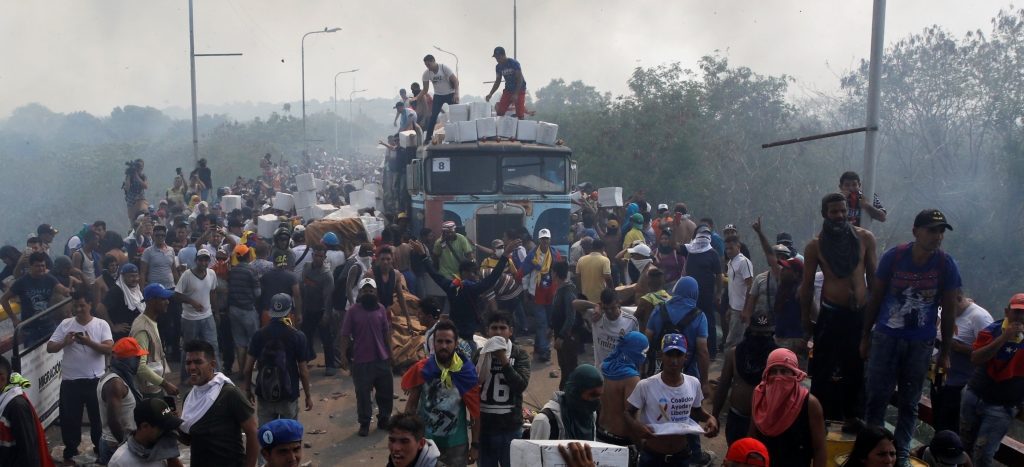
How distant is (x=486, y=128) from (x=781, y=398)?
973cm

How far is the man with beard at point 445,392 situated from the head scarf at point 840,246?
248cm

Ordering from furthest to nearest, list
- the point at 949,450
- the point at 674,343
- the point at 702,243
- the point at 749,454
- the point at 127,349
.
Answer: the point at 702,243, the point at 127,349, the point at 674,343, the point at 949,450, the point at 749,454

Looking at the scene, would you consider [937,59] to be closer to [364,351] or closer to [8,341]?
[364,351]

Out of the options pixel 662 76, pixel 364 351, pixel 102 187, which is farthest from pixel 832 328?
pixel 102 187

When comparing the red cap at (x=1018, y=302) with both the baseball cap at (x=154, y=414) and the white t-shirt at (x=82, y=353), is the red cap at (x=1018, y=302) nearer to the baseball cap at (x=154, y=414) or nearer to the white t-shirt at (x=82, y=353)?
the baseball cap at (x=154, y=414)

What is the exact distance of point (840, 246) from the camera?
5.42 meters

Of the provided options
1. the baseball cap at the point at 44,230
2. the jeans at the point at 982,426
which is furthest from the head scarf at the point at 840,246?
the baseball cap at the point at 44,230

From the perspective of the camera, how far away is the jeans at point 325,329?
10648mm

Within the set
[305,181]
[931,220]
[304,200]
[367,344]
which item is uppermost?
[931,220]

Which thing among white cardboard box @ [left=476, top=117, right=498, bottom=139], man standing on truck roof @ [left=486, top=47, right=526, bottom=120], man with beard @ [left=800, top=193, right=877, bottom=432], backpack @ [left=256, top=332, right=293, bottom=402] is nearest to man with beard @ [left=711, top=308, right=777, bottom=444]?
man with beard @ [left=800, top=193, right=877, bottom=432]

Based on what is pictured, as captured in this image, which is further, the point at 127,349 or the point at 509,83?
the point at 509,83

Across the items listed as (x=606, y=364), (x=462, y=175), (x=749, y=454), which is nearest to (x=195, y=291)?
(x=462, y=175)

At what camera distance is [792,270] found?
7199mm

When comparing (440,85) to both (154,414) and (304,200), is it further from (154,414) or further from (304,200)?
(154,414)
